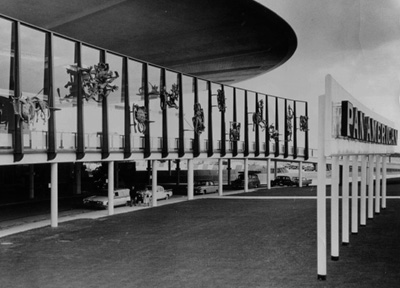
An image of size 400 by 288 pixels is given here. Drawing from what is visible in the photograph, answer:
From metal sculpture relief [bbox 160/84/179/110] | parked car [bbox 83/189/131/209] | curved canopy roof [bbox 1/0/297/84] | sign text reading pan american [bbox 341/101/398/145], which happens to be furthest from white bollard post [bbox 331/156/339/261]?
curved canopy roof [bbox 1/0/297/84]

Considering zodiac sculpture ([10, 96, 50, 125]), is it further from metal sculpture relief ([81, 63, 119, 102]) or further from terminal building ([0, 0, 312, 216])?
metal sculpture relief ([81, 63, 119, 102])

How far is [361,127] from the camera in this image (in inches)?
442

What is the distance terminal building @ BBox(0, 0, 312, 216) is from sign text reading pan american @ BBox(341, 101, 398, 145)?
12600 mm

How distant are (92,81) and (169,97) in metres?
7.40

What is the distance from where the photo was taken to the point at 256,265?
10.9 m

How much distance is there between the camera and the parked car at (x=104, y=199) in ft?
83.0

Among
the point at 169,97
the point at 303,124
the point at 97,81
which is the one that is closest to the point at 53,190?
the point at 97,81

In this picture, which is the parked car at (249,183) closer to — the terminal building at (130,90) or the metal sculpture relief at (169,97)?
the terminal building at (130,90)

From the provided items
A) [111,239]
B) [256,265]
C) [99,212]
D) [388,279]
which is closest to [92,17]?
[99,212]

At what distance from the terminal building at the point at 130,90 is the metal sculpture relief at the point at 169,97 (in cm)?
6

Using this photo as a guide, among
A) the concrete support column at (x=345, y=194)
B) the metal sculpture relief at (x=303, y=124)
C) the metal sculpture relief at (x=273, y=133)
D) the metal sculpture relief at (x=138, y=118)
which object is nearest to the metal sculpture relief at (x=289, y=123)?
the metal sculpture relief at (x=303, y=124)

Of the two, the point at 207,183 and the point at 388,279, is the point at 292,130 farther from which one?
the point at 388,279

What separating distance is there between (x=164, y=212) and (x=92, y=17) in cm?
1563

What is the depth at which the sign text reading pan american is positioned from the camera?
945cm
